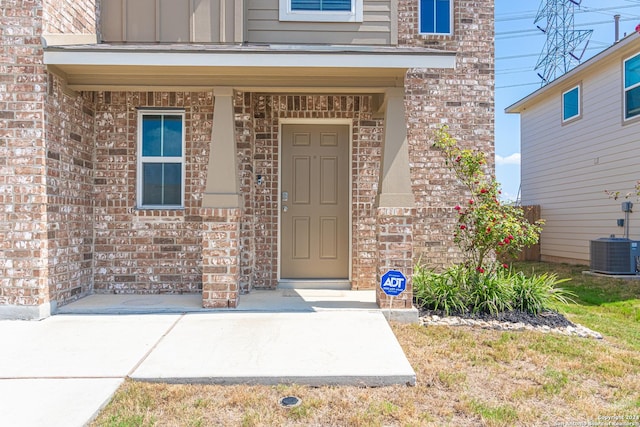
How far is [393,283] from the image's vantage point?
473 centimetres

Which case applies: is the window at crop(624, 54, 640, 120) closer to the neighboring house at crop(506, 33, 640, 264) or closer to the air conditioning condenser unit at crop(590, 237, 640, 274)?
the neighboring house at crop(506, 33, 640, 264)

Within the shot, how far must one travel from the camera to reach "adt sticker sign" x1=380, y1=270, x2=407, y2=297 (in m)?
4.73

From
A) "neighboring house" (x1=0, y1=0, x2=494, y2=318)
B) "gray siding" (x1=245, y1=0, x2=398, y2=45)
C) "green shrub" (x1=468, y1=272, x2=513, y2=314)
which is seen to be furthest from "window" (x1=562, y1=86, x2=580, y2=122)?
"green shrub" (x1=468, y1=272, x2=513, y2=314)

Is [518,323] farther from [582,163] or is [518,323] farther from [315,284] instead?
[582,163]

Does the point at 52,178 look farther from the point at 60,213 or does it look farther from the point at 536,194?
the point at 536,194

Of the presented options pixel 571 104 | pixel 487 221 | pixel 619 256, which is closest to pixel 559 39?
pixel 571 104

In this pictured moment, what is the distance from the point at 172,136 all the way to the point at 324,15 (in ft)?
8.72

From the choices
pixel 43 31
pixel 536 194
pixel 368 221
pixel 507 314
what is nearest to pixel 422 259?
pixel 368 221

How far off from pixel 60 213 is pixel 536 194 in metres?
12.5

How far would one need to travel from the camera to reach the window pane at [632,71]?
8.88 meters

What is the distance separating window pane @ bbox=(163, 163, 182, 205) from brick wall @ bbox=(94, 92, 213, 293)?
14 centimetres

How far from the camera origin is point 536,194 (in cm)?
1294

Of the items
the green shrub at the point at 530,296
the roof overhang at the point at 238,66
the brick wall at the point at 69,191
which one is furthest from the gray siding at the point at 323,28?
the green shrub at the point at 530,296

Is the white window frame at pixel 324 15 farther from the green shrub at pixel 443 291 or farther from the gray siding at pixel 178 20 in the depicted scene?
the green shrub at pixel 443 291
